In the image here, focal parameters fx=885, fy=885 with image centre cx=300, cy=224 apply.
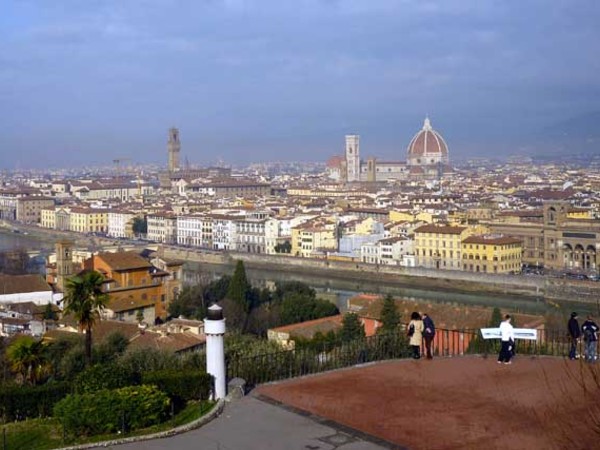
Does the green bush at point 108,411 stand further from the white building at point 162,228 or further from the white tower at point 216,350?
the white building at point 162,228

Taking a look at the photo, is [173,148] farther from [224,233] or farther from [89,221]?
[224,233]

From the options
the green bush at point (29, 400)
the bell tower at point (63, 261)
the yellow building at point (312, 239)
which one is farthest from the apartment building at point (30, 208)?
the green bush at point (29, 400)

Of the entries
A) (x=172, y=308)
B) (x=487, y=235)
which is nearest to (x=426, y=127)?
(x=487, y=235)

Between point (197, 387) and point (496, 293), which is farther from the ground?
point (197, 387)

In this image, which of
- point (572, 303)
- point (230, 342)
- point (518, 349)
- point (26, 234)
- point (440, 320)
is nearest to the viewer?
point (518, 349)

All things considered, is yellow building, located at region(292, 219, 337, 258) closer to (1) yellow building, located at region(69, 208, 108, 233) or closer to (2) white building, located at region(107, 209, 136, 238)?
(2) white building, located at region(107, 209, 136, 238)

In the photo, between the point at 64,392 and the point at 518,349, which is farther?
the point at 518,349

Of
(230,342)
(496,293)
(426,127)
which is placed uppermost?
(426,127)

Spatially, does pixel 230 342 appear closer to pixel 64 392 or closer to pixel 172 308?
pixel 64 392
